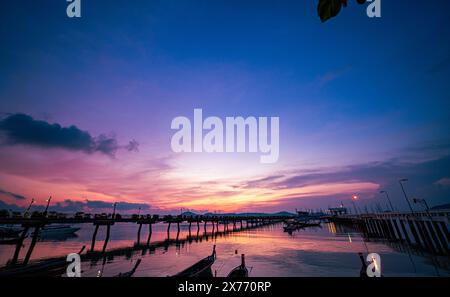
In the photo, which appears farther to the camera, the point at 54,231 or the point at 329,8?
the point at 54,231

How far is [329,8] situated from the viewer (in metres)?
1.58

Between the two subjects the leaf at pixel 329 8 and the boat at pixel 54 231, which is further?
the boat at pixel 54 231

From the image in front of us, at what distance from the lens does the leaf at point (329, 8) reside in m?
1.56

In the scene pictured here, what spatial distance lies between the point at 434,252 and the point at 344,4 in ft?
138

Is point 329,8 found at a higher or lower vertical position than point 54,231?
lower

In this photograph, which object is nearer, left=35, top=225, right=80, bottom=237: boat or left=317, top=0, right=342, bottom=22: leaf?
left=317, top=0, right=342, bottom=22: leaf

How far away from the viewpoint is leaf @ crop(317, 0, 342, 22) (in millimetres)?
1556

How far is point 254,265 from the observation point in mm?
25047

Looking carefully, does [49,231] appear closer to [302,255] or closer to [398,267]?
[302,255]
